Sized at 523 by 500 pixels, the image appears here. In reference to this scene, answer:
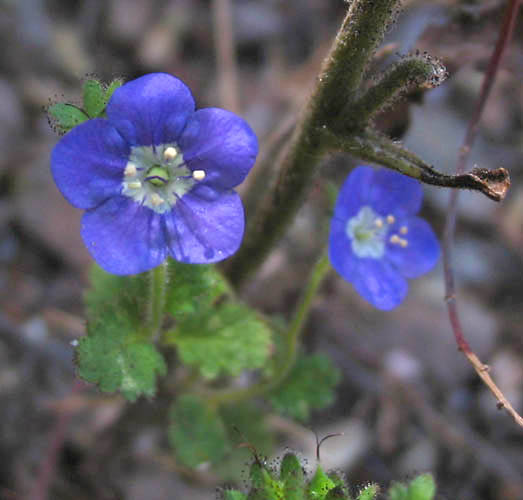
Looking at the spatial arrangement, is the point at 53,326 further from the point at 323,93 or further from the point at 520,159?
the point at 520,159

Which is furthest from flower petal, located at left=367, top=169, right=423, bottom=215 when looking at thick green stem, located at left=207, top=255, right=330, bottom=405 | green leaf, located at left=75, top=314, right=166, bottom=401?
green leaf, located at left=75, top=314, right=166, bottom=401

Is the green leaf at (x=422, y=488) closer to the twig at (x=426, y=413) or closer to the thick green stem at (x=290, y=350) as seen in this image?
the thick green stem at (x=290, y=350)

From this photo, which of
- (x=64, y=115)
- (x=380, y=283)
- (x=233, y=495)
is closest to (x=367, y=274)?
(x=380, y=283)

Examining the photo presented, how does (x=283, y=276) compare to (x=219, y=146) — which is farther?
(x=283, y=276)

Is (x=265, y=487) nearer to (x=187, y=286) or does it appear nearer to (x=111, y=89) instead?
(x=187, y=286)

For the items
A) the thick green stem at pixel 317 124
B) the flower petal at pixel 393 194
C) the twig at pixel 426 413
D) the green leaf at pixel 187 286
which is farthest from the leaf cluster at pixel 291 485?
the twig at pixel 426 413
